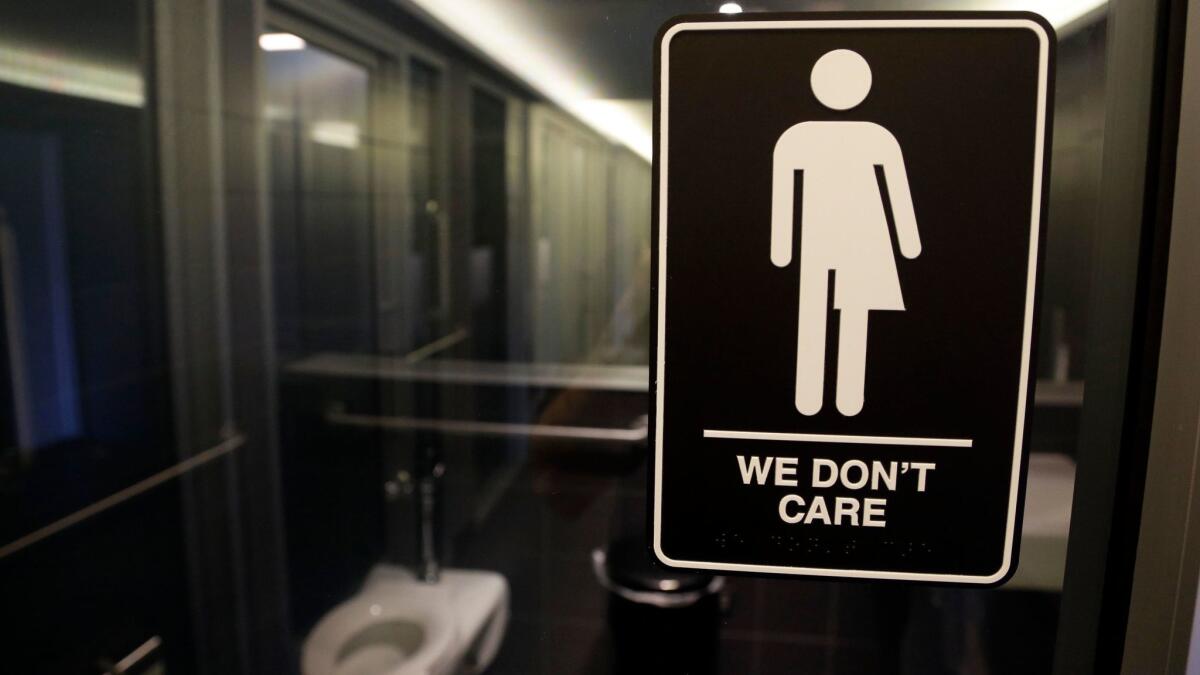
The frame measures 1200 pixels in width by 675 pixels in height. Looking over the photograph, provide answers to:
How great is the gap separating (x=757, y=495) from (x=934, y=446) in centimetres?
14

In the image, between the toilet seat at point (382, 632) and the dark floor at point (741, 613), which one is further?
the toilet seat at point (382, 632)

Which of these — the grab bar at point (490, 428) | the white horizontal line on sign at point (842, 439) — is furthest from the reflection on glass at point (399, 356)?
the white horizontal line on sign at point (842, 439)

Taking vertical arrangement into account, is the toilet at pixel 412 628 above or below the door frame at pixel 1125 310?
below

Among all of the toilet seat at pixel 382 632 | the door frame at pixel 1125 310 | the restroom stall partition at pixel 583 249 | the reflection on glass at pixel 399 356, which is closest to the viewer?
the door frame at pixel 1125 310

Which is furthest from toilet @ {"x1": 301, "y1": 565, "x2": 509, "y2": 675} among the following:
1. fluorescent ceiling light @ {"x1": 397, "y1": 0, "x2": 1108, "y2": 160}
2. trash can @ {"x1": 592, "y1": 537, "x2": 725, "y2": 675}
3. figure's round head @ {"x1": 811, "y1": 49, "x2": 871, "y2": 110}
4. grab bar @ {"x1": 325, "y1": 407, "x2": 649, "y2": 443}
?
figure's round head @ {"x1": 811, "y1": 49, "x2": 871, "y2": 110}

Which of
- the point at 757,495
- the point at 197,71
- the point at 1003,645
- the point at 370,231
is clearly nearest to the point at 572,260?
the point at 370,231

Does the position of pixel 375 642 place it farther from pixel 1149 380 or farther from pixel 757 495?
pixel 1149 380

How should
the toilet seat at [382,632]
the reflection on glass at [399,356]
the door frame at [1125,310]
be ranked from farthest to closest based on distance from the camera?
the toilet seat at [382,632], the reflection on glass at [399,356], the door frame at [1125,310]

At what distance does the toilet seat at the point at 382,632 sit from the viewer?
64.2 inches

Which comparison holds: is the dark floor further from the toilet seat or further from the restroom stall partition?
the restroom stall partition

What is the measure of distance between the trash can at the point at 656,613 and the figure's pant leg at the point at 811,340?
0.18 metres

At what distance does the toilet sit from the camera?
5.36ft

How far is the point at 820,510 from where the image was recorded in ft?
2.19

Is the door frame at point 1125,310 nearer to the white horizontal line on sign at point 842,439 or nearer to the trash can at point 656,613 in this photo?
the white horizontal line on sign at point 842,439
